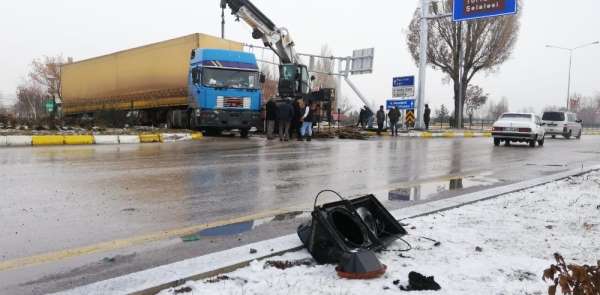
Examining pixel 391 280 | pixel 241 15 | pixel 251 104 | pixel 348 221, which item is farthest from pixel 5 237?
pixel 241 15

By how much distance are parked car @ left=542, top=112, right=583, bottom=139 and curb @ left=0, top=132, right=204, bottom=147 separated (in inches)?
932

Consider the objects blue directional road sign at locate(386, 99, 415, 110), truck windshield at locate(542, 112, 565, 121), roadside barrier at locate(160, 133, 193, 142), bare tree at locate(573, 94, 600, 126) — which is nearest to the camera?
roadside barrier at locate(160, 133, 193, 142)

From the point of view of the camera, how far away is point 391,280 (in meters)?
3.36

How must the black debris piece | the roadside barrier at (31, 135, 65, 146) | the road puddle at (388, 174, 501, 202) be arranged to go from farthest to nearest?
the roadside barrier at (31, 135, 65, 146) → the road puddle at (388, 174, 501, 202) → the black debris piece

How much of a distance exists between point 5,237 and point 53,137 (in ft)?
39.3

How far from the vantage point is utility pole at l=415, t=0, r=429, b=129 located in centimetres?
2966

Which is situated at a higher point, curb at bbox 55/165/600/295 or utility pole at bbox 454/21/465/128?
utility pole at bbox 454/21/465/128

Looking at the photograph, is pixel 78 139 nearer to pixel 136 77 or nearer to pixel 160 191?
pixel 136 77

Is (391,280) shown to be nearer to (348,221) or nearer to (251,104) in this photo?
(348,221)

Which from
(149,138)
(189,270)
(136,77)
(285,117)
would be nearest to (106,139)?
(149,138)

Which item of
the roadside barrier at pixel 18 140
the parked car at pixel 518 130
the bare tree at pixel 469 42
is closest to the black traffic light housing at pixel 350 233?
the roadside barrier at pixel 18 140

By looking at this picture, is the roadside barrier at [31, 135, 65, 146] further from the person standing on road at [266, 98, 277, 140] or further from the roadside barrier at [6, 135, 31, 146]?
the person standing on road at [266, 98, 277, 140]

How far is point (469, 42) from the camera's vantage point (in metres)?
39.5

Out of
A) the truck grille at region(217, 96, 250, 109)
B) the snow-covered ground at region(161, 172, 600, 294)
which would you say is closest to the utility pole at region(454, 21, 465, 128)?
the truck grille at region(217, 96, 250, 109)
